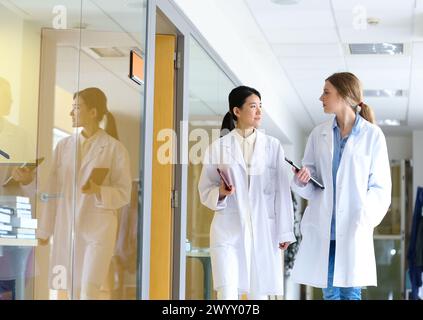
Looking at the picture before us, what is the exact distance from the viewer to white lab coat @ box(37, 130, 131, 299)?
316 cm

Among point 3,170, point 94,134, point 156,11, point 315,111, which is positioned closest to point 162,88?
point 156,11

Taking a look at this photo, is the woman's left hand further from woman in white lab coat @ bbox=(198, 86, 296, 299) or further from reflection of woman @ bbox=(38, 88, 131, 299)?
reflection of woman @ bbox=(38, 88, 131, 299)

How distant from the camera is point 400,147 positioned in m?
13.5

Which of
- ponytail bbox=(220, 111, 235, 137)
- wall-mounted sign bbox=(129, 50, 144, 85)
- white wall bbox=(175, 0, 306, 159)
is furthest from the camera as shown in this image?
white wall bbox=(175, 0, 306, 159)

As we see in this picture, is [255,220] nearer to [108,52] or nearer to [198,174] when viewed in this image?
[108,52]

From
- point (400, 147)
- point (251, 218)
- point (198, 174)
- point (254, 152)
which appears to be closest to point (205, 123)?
point (198, 174)

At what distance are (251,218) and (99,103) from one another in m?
0.99

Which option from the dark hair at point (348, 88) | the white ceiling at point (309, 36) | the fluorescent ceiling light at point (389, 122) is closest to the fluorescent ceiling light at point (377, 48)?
the white ceiling at point (309, 36)

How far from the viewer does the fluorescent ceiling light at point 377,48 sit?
725 cm

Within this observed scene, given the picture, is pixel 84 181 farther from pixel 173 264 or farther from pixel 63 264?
pixel 173 264

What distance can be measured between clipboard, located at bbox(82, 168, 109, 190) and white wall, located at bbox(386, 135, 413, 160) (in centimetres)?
1035

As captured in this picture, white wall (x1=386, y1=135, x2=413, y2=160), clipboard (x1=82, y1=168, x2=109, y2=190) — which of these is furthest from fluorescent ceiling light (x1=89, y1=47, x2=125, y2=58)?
white wall (x1=386, y1=135, x2=413, y2=160)

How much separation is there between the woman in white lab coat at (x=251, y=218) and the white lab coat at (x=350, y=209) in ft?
0.80

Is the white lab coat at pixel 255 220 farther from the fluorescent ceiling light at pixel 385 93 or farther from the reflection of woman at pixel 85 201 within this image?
the fluorescent ceiling light at pixel 385 93
